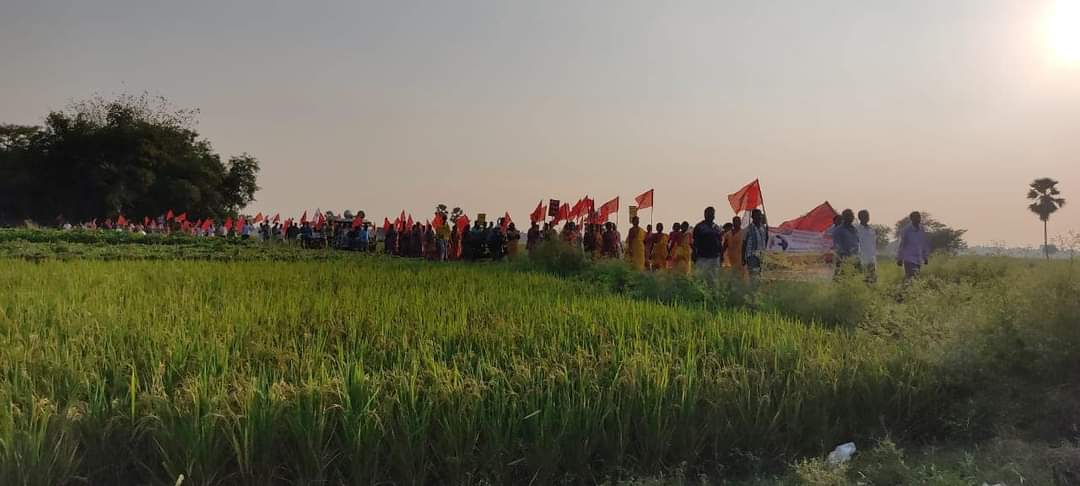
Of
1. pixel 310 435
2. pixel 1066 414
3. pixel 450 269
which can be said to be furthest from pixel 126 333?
pixel 450 269

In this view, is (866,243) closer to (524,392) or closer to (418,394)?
(524,392)

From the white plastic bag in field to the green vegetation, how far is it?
0.24ft

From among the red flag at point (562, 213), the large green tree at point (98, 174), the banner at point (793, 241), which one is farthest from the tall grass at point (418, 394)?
the large green tree at point (98, 174)

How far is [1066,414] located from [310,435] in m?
4.61

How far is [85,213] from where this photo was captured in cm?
3872

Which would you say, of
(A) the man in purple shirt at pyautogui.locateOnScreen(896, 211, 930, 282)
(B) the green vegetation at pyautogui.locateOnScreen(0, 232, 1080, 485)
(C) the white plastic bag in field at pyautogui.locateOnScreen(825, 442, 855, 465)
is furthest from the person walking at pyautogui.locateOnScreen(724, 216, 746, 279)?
(C) the white plastic bag in field at pyautogui.locateOnScreen(825, 442, 855, 465)

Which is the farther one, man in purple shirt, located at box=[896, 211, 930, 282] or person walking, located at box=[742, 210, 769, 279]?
person walking, located at box=[742, 210, 769, 279]

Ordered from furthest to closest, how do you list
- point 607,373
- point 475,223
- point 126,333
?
1. point 475,223
2. point 126,333
3. point 607,373

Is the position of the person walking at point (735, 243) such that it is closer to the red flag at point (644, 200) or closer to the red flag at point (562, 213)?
the red flag at point (644, 200)

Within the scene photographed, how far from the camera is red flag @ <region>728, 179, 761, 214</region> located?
13.2m

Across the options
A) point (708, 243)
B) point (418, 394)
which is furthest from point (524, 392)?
point (708, 243)

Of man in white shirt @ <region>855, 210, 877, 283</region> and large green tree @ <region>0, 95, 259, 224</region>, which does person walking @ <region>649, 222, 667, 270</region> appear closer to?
man in white shirt @ <region>855, 210, 877, 283</region>

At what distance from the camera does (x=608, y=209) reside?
20.5 meters

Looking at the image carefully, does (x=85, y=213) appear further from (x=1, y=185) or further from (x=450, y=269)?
(x=450, y=269)
